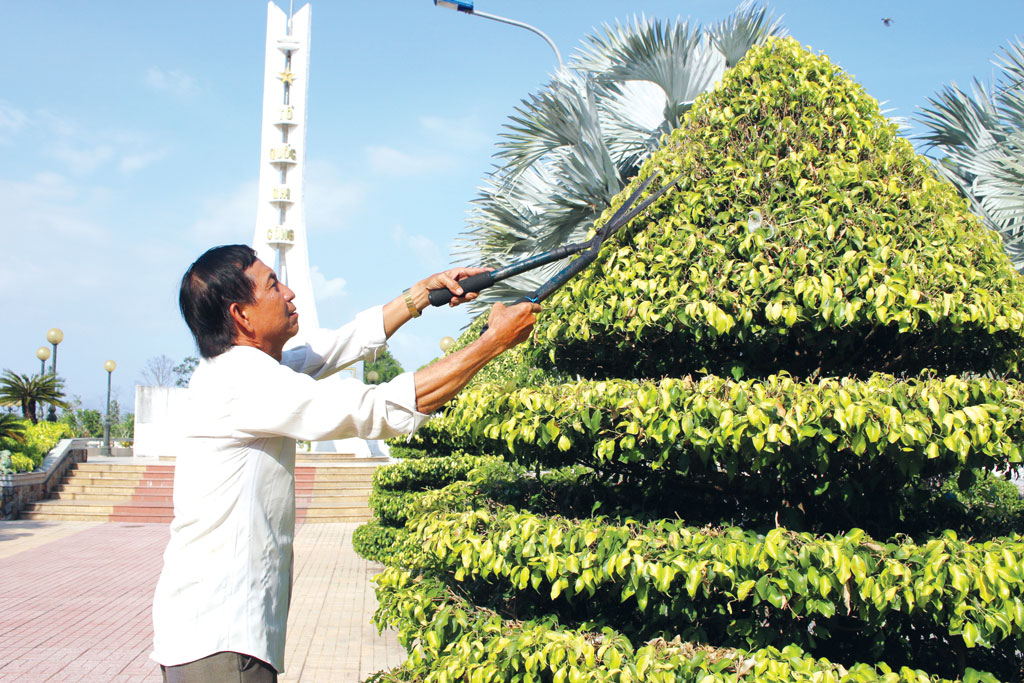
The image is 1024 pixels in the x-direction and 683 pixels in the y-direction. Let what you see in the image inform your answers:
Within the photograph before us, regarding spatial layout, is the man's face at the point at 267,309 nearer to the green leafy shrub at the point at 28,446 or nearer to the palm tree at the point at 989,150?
the palm tree at the point at 989,150

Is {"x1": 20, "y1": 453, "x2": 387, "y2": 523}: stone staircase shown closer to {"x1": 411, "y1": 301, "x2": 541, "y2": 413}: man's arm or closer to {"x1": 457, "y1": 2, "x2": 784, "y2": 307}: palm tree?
{"x1": 457, "y1": 2, "x2": 784, "y2": 307}: palm tree

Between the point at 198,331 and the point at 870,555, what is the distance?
87.0 inches

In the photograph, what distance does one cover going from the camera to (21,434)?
1569 centimetres

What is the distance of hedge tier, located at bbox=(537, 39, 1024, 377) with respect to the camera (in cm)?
285

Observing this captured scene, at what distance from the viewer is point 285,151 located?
101 feet

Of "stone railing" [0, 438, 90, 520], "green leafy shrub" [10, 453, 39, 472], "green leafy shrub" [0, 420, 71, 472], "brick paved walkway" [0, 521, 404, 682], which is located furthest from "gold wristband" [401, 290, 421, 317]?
"green leafy shrub" [10, 453, 39, 472]

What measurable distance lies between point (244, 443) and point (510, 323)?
0.77 metres

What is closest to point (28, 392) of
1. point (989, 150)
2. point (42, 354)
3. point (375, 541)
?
point (42, 354)

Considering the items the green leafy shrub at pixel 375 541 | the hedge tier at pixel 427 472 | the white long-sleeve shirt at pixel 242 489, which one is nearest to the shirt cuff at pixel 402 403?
the white long-sleeve shirt at pixel 242 489

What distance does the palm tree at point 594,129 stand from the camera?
23.0 ft

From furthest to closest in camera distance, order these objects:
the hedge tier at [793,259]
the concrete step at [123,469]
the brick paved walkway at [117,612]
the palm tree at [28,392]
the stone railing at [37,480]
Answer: the palm tree at [28,392] < the concrete step at [123,469] < the stone railing at [37,480] < the brick paved walkway at [117,612] < the hedge tier at [793,259]

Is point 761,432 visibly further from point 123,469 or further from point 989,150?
point 123,469

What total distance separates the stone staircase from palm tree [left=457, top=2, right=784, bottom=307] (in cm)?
1030

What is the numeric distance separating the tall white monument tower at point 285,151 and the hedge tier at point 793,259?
1128 inches
